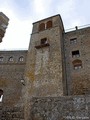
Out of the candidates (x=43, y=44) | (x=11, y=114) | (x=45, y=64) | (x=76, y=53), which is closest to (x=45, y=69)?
(x=45, y=64)

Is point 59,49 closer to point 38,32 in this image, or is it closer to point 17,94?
point 38,32

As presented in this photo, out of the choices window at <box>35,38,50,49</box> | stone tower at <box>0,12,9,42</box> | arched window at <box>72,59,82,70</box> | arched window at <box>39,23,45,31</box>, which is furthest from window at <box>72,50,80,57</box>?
stone tower at <box>0,12,9,42</box>

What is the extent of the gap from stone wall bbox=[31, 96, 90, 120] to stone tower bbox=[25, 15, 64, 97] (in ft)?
16.3

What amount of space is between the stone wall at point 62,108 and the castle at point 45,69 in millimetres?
59

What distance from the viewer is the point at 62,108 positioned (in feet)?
26.6

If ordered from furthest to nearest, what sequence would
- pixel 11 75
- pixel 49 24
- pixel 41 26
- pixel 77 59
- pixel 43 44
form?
pixel 41 26 → pixel 49 24 → pixel 11 75 → pixel 43 44 → pixel 77 59

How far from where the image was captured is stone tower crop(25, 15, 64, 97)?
561 inches

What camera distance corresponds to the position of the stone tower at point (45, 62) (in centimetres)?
1426

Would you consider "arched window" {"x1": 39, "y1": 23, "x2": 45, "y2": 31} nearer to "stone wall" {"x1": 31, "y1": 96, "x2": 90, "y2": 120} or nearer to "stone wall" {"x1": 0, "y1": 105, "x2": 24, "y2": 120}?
"stone wall" {"x1": 0, "y1": 105, "x2": 24, "y2": 120}

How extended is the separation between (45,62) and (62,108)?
8290 millimetres

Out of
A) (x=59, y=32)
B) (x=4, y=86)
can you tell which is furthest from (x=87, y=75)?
(x=4, y=86)

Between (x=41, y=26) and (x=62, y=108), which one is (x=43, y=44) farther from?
(x=62, y=108)

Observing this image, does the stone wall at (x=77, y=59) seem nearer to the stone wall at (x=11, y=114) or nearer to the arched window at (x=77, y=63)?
the arched window at (x=77, y=63)

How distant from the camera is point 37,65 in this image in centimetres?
1622
